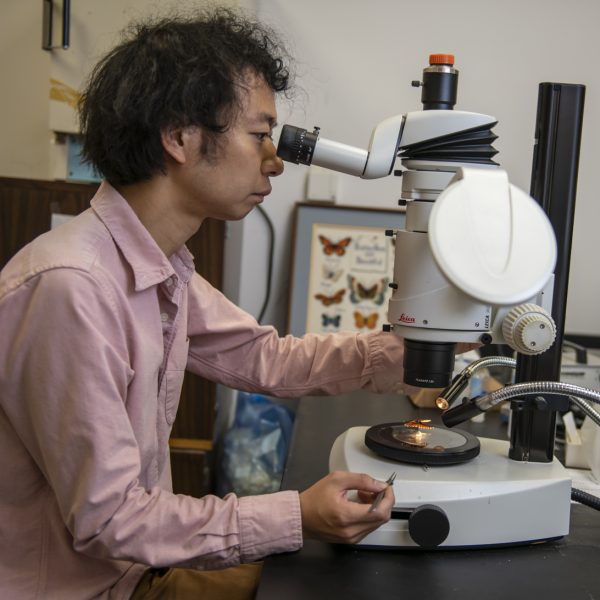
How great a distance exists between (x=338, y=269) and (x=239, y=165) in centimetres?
137

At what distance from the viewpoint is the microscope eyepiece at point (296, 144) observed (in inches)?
43.1

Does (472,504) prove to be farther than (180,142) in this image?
No

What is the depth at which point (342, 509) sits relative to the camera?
3.12 ft

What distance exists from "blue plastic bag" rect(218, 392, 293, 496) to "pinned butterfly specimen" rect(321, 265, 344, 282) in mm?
456

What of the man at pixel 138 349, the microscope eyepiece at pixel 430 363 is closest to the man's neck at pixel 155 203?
the man at pixel 138 349

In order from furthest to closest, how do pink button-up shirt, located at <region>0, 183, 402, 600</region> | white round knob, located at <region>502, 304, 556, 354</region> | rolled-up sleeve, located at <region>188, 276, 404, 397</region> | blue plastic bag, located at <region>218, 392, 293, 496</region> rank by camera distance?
blue plastic bag, located at <region>218, 392, 293, 496</region>, rolled-up sleeve, located at <region>188, 276, 404, 397</region>, white round knob, located at <region>502, 304, 556, 354</region>, pink button-up shirt, located at <region>0, 183, 402, 600</region>

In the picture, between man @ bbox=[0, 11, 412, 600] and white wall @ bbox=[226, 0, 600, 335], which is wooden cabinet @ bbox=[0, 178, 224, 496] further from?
man @ bbox=[0, 11, 412, 600]

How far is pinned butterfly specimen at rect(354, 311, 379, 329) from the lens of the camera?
2.52m

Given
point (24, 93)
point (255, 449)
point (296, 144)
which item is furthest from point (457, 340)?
point (24, 93)

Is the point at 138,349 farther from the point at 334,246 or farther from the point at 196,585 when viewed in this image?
the point at 334,246

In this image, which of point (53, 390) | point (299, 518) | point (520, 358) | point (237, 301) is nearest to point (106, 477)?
point (53, 390)

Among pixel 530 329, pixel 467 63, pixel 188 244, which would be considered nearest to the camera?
pixel 530 329

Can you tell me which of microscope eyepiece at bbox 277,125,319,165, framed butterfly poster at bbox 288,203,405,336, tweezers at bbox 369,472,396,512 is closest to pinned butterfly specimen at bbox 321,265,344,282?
framed butterfly poster at bbox 288,203,405,336

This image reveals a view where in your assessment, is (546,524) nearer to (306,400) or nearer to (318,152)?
(318,152)
